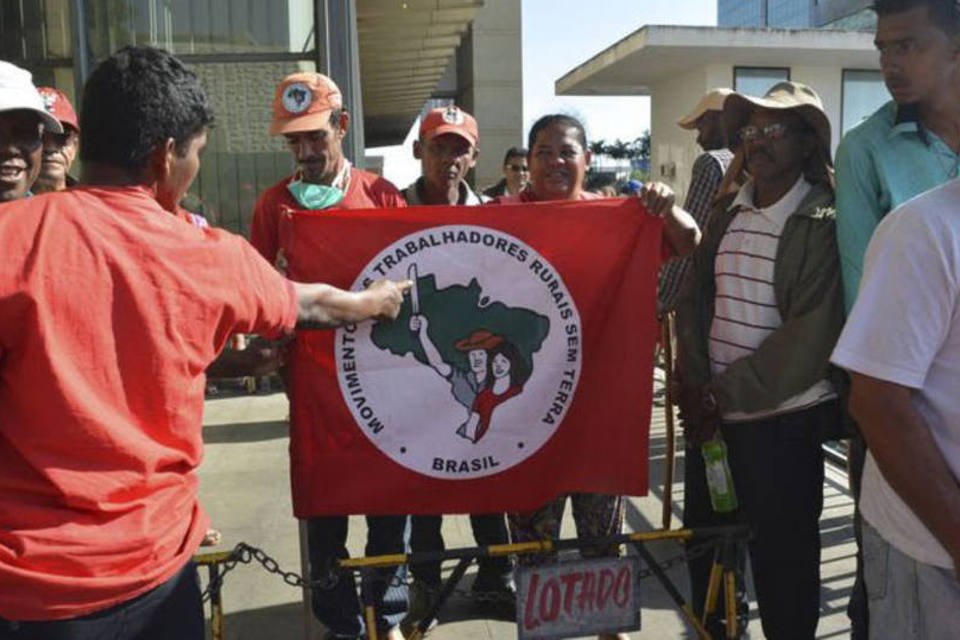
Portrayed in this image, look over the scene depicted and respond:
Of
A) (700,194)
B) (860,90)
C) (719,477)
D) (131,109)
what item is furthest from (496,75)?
(131,109)

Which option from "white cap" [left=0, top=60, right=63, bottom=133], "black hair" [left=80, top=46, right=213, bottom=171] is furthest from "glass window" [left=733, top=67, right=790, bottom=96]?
"black hair" [left=80, top=46, right=213, bottom=171]

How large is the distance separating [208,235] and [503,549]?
4.49 ft

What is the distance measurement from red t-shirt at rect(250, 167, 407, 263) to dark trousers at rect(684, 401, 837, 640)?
1.48 m

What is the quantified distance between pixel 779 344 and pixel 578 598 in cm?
97

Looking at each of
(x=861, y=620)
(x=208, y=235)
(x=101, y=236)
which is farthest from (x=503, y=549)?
(x=101, y=236)

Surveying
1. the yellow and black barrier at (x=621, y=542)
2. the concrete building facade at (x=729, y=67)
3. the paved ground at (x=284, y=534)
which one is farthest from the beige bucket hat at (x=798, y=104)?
the concrete building facade at (x=729, y=67)

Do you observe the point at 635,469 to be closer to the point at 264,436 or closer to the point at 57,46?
the point at 264,436

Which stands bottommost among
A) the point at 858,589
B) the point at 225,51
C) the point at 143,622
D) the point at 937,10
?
the point at 858,589

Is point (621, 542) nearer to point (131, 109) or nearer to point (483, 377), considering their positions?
point (483, 377)

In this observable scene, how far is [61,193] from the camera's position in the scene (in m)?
1.68

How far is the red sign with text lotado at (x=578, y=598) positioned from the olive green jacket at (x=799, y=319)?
0.63 metres

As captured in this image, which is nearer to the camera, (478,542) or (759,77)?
(478,542)

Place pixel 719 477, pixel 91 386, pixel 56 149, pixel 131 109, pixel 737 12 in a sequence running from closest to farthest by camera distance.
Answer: pixel 91 386 < pixel 131 109 < pixel 719 477 < pixel 56 149 < pixel 737 12

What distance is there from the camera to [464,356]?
2863 mm
